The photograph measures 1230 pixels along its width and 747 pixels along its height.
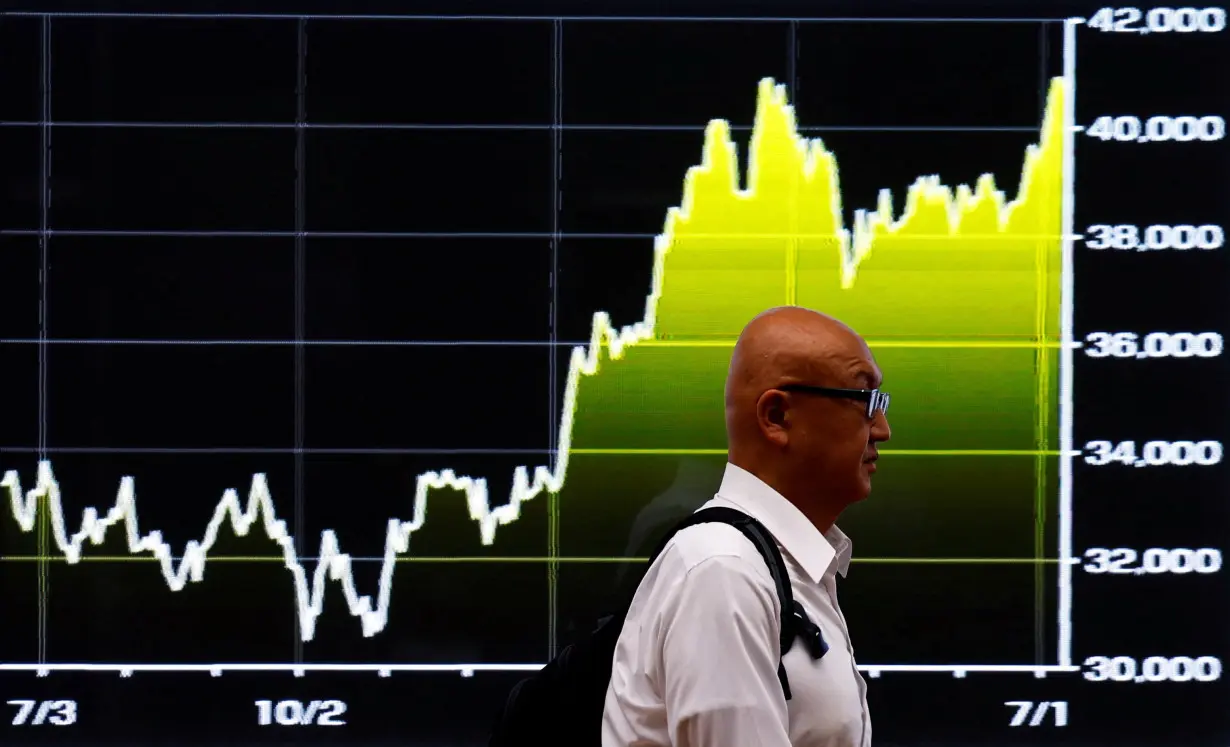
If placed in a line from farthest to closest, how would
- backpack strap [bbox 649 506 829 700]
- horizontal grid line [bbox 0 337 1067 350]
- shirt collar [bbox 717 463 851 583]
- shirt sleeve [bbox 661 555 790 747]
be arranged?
horizontal grid line [bbox 0 337 1067 350], shirt collar [bbox 717 463 851 583], backpack strap [bbox 649 506 829 700], shirt sleeve [bbox 661 555 790 747]

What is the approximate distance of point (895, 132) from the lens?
361 cm

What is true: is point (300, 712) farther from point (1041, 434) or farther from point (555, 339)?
point (1041, 434)

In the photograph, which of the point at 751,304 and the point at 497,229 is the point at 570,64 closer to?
the point at 497,229

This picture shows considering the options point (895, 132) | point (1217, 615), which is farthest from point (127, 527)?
point (1217, 615)

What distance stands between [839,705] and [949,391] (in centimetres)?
201

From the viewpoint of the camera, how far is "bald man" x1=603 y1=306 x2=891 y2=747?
5.05ft

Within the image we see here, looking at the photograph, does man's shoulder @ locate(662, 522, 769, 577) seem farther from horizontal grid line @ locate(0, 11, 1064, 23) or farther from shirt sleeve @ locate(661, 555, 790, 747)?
horizontal grid line @ locate(0, 11, 1064, 23)

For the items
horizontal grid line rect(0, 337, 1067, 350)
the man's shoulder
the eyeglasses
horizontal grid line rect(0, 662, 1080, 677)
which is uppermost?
horizontal grid line rect(0, 337, 1067, 350)

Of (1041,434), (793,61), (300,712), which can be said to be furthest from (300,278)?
(1041,434)

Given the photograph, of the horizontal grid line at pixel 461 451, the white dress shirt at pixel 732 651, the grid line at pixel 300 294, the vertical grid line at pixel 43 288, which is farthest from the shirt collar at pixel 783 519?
the vertical grid line at pixel 43 288

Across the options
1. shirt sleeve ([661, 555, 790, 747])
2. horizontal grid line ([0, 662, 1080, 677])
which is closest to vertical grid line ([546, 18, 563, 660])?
horizontal grid line ([0, 662, 1080, 677])

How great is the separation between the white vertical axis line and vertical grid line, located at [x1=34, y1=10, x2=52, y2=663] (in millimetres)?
2510

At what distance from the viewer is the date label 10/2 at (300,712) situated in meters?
3.63

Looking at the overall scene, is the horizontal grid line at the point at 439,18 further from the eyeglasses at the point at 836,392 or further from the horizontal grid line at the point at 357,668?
the eyeglasses at the point at 836,392
